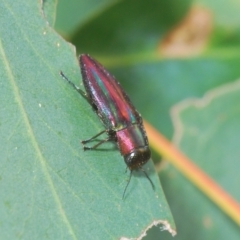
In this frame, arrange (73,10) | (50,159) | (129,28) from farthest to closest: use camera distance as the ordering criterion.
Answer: (73,10)
(129,28)
(50,159)

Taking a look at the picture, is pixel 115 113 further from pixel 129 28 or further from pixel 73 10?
pixel 73 10

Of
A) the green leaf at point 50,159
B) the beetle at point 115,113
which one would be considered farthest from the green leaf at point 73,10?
the green leaf at point 50,159

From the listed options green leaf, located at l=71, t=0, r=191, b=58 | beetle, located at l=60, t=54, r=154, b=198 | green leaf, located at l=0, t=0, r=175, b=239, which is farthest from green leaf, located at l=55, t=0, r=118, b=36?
green leaf, located at l=0, t=0, r=175, b=239

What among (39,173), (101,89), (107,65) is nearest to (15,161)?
(39,173)

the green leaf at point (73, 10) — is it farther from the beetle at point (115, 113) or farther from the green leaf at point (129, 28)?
the beetle at point (115, 113)

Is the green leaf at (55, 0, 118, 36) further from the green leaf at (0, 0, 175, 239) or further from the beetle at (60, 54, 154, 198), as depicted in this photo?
the green leaf at (0, 0, 175, 239)

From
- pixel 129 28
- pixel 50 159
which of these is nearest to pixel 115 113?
pixel 50 159

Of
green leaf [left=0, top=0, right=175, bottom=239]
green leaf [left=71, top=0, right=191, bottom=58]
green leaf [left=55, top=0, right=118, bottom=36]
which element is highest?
green leaf [left=55, top=0, right=118, bottom=36]
